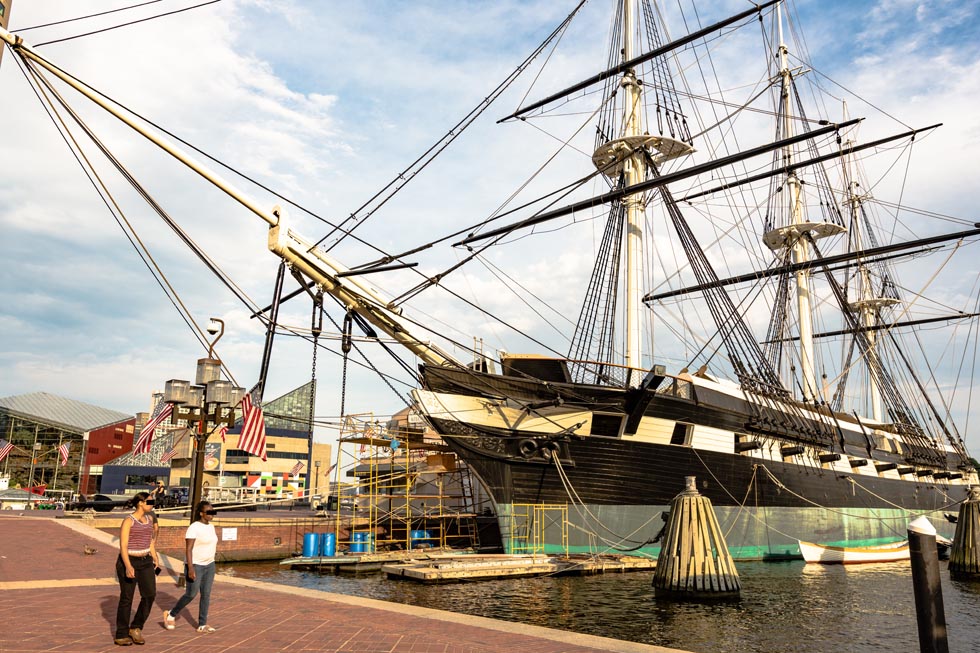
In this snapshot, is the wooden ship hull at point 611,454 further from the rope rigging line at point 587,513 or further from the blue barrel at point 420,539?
the blue barrel at point 420,539

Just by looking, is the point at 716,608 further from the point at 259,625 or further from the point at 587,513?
the point at 259,625

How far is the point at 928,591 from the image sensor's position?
254 inches

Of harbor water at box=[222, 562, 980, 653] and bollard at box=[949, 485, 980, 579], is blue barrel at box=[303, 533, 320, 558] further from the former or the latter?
bollard at box=[949, 485, 980, 579]

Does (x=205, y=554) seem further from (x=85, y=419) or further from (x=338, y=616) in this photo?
(x=85, y=419)

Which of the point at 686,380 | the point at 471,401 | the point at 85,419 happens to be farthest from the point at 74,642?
the point at 85,419

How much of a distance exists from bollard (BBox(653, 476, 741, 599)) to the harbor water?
15.5 inches

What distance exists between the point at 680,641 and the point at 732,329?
1637 cm

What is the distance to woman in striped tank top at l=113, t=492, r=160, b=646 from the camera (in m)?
6.31

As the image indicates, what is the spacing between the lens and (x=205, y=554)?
282 inches

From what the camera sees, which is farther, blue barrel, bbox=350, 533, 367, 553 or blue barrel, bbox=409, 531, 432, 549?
blue barrel, bbox=409, 531, 432, 549

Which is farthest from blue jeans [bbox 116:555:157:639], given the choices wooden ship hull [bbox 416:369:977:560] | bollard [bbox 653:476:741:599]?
wooden ship hull [bbox 416:369:977:560]

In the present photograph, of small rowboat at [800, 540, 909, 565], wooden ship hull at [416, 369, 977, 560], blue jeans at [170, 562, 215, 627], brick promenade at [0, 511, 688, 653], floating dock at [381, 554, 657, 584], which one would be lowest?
small rowboat at [800, 540, 909, 565]

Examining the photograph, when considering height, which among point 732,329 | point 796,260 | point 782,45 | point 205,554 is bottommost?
point 205,554

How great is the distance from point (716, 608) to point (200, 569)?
10335 mm
